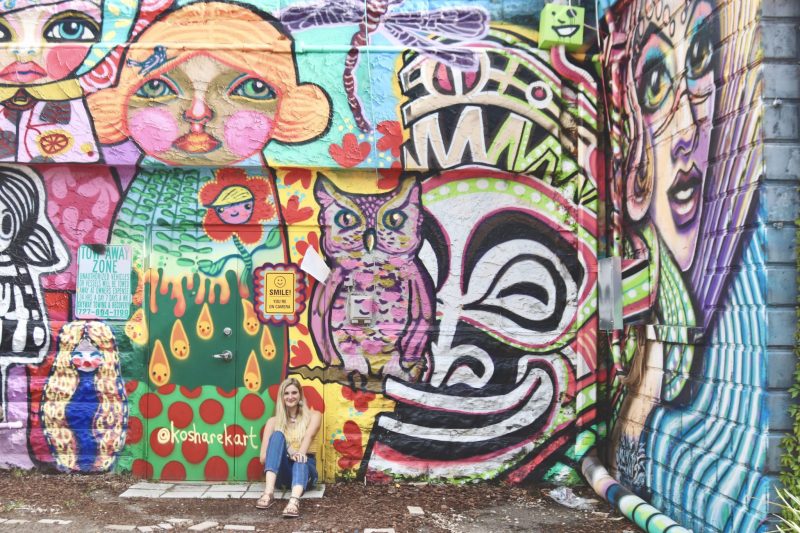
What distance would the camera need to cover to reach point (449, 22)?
6.37 metres

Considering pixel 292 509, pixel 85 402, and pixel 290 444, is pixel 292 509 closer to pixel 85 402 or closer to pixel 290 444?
pixel 290 444

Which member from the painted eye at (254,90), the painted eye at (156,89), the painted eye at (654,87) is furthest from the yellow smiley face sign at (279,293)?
the painted eye at (654,87)

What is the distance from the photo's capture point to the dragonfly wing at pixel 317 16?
629cm

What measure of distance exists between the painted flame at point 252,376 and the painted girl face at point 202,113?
180cm

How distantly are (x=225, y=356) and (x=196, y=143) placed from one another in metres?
1.88

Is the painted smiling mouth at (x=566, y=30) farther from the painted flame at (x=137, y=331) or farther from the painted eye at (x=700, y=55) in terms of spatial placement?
the painted flame at (x=137, y=331)

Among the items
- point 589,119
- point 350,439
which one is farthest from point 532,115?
point 350,439

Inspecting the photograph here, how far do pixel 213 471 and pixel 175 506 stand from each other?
71 cm

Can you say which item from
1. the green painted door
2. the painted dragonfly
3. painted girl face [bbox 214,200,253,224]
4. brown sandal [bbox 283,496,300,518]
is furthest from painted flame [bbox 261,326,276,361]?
the painted dragonfly

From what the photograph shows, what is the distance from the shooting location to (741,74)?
14.0ft

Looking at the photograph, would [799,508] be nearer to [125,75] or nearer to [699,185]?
[699,185]

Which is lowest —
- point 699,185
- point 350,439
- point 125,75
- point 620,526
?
point 620,526

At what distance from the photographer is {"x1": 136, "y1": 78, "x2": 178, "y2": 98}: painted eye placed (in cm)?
620

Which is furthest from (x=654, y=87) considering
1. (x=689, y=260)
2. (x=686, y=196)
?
(x=689, y=260)
